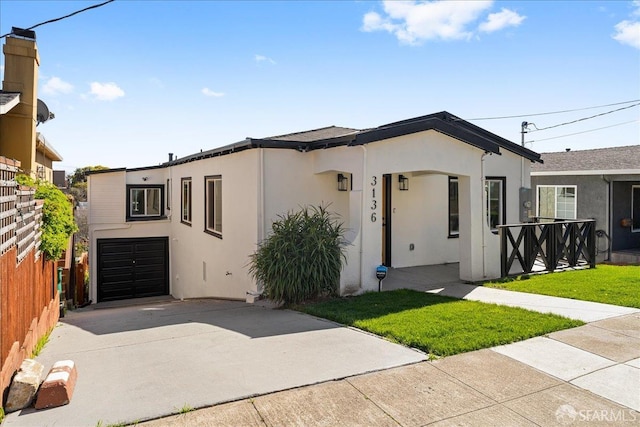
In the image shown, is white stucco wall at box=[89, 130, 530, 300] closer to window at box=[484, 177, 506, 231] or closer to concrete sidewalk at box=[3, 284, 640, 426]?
window at box=[484, 177, 506, 231]

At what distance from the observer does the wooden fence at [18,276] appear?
12.9ft

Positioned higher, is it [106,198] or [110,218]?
[106,198]

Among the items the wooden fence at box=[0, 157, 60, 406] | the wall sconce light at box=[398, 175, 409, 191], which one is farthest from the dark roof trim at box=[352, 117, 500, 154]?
the wooden fence at box=[0, 157, 60, 406]

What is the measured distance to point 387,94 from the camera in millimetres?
17719

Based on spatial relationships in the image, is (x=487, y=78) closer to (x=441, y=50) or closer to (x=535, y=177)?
(x=441, y=50)

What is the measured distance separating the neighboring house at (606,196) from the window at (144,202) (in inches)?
592

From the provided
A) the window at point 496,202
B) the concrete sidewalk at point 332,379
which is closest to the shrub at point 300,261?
the concrete sidewalk at point 332,379

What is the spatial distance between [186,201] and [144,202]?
339 centimetres

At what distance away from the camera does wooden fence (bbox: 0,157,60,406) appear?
3.93m

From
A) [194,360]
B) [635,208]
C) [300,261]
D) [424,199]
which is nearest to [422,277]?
[424,199]

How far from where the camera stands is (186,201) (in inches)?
595

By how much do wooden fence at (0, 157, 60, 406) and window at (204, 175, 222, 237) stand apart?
515 cm

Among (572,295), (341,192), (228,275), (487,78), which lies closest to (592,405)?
(572,295)

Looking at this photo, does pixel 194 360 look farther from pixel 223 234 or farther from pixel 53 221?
pixel 223 234
